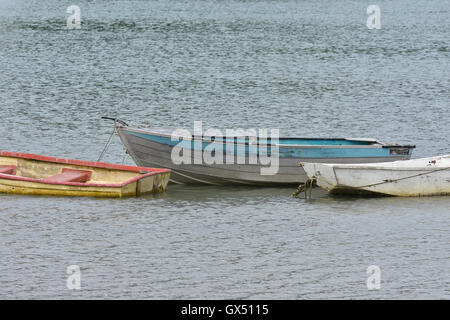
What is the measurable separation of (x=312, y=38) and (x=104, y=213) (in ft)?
166

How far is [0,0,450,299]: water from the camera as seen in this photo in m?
20.2

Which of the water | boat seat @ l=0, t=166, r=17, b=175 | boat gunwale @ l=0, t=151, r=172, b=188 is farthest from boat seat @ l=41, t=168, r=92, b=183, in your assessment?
boat seat @ l=0, t=166, r=17, b=175

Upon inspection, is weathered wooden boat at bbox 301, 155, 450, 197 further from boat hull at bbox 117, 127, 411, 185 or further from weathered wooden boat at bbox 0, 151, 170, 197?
weathered wooden boat at bbox 0, 151, 170, 197

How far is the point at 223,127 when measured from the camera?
1545 inches

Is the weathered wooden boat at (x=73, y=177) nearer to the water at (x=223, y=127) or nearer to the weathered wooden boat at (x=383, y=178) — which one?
the water at (x=223, y=127)

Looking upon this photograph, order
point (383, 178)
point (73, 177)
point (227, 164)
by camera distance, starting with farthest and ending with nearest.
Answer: point (227, 164) → point (73, 177) → point (383, 178)

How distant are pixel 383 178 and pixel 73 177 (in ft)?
28.6

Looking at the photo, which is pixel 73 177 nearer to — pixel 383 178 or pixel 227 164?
pixel 227 164

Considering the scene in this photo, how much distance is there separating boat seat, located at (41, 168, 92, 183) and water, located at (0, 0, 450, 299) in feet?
2.66

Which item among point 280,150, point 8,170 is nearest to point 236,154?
point 280,150

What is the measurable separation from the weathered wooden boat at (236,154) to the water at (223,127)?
20.4 inches

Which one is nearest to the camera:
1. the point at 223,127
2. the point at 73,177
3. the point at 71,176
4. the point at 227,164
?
the point at 73,177

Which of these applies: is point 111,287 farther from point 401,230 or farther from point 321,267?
point 401,230

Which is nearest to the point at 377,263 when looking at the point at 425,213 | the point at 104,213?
the point at 425,213
